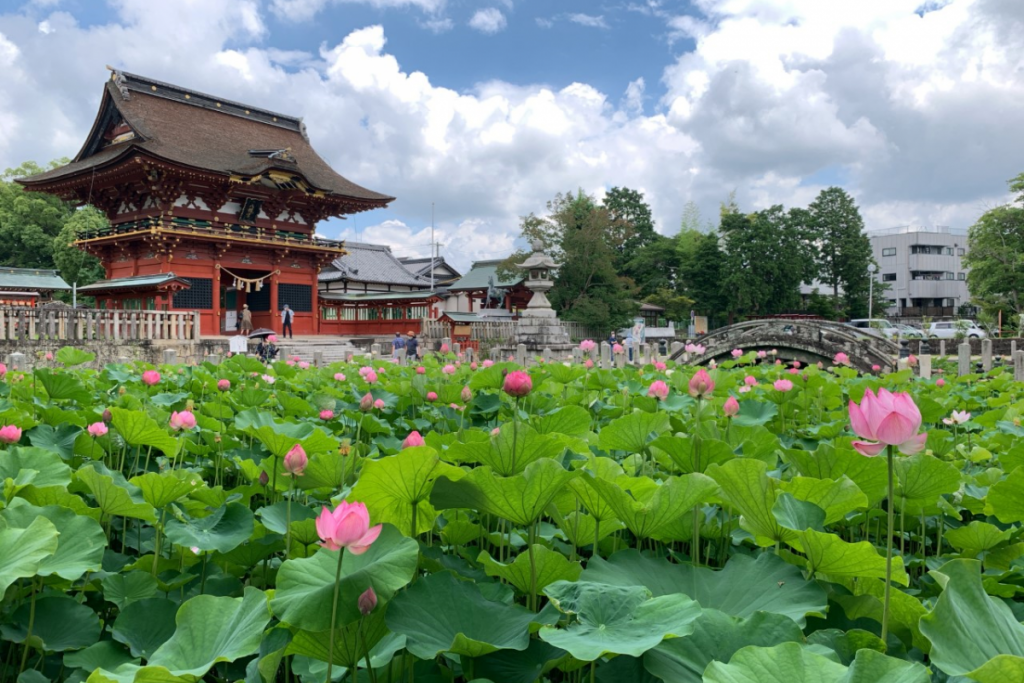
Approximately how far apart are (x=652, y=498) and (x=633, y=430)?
2.10 ft

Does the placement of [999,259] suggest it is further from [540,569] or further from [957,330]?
[540,569]

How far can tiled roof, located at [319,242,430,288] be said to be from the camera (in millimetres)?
24516

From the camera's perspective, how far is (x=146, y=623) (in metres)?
0.99

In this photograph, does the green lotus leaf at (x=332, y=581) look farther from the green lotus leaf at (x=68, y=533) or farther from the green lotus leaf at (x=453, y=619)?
the green lotus leaf at (x=68, y=533)

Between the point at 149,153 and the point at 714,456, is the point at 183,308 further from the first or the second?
the point at 714,456

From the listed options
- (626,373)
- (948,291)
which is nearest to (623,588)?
(626,373)

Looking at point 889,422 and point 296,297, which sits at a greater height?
point 296,297

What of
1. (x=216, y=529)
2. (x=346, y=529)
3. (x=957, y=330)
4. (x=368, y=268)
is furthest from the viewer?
(x=368, y=268)

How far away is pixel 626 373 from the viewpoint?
4.07m

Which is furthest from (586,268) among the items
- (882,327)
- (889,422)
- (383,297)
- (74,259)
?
(889,422)

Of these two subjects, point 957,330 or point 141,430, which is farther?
point 957,330

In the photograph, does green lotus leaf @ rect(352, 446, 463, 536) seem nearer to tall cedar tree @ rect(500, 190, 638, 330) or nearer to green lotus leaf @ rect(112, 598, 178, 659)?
green lotus leaf @ rect(112, 598, 178, 659)

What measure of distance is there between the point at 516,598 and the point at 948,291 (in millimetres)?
49832

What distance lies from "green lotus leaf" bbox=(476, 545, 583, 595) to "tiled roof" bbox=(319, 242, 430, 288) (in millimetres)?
24135
